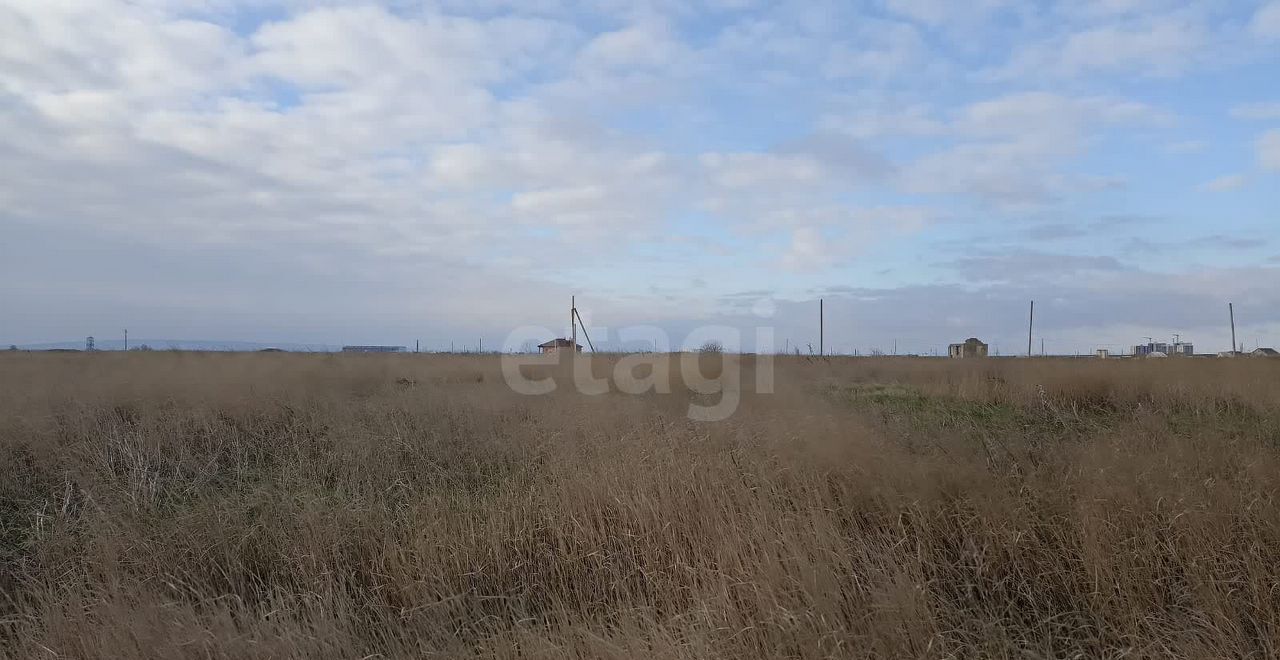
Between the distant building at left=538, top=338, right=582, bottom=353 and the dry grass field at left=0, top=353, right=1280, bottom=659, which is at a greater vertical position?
the distant building at left=538, top=338, right=582, bottom=353

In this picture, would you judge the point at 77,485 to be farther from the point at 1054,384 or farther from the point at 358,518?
the point at 1054,384

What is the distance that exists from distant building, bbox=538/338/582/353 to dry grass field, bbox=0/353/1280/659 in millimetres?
18916

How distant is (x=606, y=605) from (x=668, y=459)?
164 cm

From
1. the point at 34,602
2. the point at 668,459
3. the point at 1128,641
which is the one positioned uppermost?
the point at 668,459

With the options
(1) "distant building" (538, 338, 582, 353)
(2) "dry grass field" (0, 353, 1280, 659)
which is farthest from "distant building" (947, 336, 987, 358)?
(2) "dry grass field" (0, 353, 1280, 659)

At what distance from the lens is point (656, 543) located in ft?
15.3

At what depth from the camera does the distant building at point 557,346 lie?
26742 millimetres

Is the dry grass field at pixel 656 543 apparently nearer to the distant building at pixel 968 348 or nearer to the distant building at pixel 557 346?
the distant building at pixel 557 346

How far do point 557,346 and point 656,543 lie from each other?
78.3ft

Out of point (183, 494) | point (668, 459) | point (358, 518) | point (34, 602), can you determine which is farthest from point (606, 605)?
point (183, 494)

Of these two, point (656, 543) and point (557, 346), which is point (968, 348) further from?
point (656, 543)

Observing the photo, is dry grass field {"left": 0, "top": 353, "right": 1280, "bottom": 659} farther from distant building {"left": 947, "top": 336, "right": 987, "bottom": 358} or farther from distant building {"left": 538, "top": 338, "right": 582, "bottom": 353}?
distant building {"left": 947, "top": 336, "right": 987, "bottom": 358}

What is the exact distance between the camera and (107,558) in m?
4.76

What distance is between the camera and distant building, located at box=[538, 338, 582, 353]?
87.7 ft
